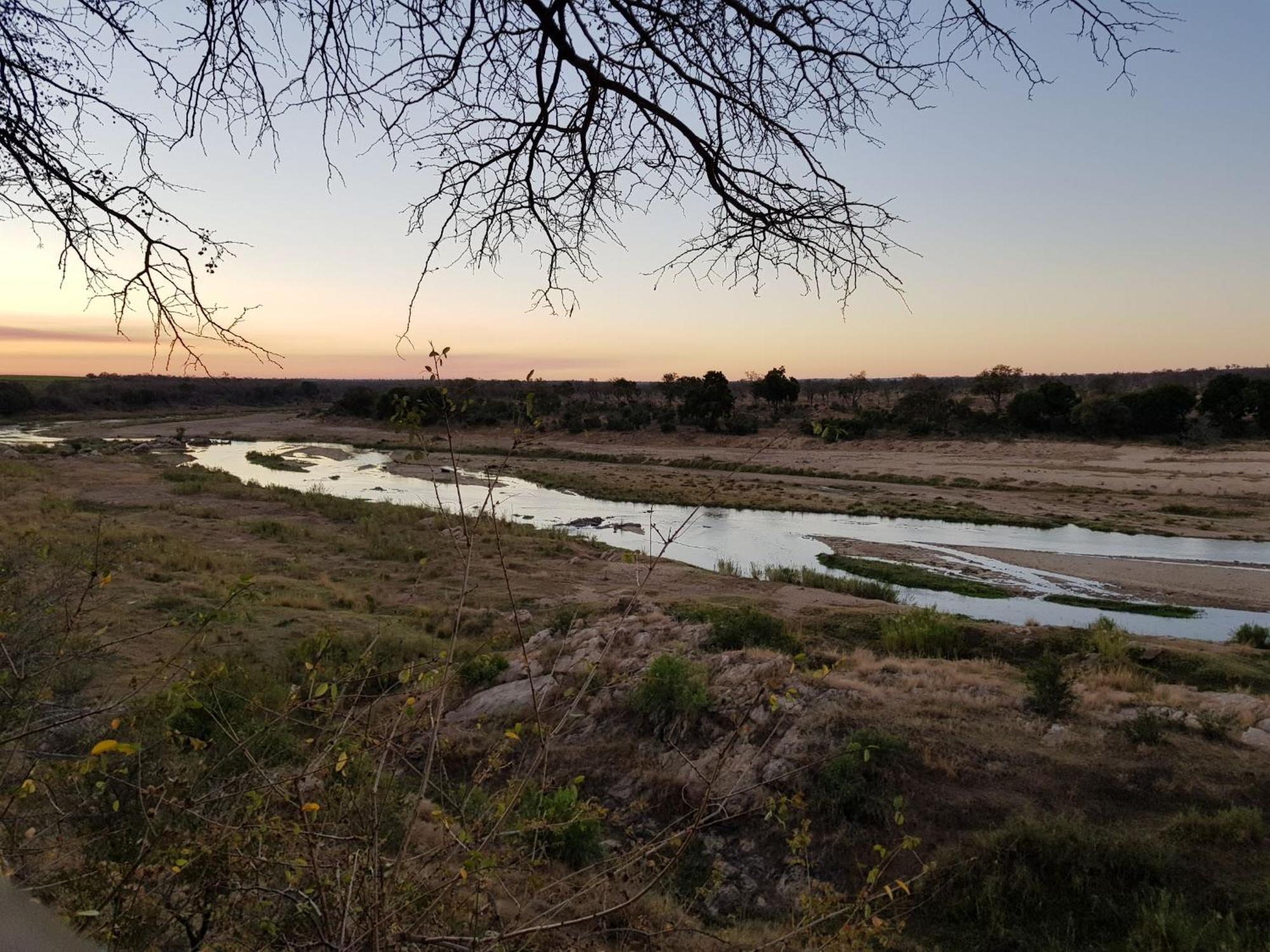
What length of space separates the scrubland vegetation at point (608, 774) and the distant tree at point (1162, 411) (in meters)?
Answer: 41.8

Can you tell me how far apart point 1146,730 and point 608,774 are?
5.57 m

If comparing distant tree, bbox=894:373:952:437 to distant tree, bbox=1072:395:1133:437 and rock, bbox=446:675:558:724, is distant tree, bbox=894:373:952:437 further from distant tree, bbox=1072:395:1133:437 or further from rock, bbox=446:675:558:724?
rock, bbox=446:675:558:724

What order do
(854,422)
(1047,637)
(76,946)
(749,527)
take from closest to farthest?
(76,946)
(854,422)
(1047,637)
(749,527)

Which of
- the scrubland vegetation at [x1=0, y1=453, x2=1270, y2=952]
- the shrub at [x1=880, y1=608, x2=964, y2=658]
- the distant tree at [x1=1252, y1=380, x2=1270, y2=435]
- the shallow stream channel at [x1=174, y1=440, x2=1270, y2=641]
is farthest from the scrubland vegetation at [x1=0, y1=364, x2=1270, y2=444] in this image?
the scrubland vegetation at [x1=0, y1=453, x2=1270, y2=952]

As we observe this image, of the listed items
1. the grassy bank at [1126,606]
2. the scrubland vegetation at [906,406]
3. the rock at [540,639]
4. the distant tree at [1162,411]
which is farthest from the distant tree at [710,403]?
the rock at [540,639]

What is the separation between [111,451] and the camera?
5072cm

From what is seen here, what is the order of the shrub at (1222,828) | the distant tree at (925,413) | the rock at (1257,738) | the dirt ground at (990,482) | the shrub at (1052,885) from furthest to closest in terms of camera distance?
the distant tree at (925,413)
the dirt ground at (990,482)
the rock at (1257,738)
the shrub at (1222,828)
the shrub at (1052,885)

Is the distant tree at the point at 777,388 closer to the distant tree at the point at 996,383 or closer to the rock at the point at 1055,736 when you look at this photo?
the distant tree at the point at 996,383

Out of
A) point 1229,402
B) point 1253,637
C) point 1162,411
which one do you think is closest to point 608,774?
point 1253,637

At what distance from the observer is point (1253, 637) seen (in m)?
14.4

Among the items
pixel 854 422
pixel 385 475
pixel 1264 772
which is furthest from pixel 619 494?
pixel 854 422

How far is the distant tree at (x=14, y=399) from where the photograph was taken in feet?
285

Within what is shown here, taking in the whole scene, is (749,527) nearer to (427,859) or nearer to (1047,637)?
(1047,637)

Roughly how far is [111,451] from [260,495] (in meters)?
26.5
